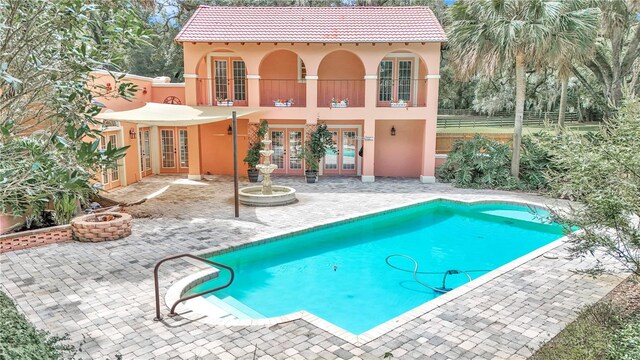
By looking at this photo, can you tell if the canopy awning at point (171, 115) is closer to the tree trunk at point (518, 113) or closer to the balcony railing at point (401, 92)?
the balcony railing at point (401, 92)

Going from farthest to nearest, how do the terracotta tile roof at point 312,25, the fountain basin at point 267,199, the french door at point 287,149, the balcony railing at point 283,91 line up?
the french door at point 287,149 → the balcony railing at point 283,91 → the terracotta tile roof at point 312,25 → the fountain basin at point 267,199

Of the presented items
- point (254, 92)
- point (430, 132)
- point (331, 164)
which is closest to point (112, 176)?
point (254, 92)

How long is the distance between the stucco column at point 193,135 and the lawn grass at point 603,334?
1713 centimetres

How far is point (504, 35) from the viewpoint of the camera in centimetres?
1722

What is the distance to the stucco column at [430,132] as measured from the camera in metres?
20.7

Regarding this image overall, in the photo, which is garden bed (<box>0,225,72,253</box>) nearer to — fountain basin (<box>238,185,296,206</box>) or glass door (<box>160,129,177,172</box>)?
fountain basin (<box>238,185,296,206</box>)

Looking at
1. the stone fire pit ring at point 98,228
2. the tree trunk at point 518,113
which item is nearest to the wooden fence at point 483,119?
the tree trunk at point 518,113

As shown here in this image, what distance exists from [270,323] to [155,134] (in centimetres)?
1725

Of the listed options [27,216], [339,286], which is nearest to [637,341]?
[339,286]

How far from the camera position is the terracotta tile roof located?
65.6 ft

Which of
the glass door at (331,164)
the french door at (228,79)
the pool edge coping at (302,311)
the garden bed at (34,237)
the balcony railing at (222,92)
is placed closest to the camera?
the pool edge coping at (302,311)

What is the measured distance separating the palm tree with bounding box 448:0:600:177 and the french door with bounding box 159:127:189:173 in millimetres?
13388

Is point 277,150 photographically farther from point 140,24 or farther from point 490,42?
point 140,24

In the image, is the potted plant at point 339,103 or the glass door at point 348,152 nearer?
the potted plant at point 339,103
